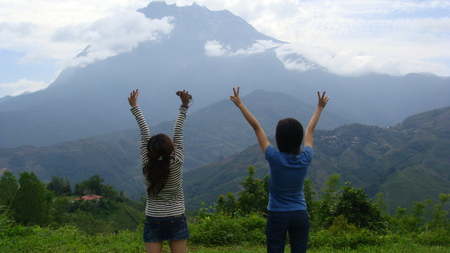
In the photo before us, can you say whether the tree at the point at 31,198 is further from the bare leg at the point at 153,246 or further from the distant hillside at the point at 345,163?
the distant hillside at the point at 345,163

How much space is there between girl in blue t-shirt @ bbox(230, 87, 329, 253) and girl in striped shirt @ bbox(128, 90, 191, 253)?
0.87 meters

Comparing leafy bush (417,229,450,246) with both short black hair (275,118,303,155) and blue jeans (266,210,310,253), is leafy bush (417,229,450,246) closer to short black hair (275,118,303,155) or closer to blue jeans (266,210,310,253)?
blue jeans (266,210,310,253)

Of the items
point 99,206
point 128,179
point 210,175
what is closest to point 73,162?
point 128,179

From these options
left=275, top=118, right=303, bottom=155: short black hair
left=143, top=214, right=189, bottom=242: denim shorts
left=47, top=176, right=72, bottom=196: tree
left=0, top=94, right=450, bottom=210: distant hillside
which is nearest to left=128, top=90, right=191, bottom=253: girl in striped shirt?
left=143, top=214, right=189, bottom=242: denim shorts

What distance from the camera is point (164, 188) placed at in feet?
11.6

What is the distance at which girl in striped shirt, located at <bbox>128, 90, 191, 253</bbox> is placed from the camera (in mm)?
3447

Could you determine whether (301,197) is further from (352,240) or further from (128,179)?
(128,179)

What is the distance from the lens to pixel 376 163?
124 meters

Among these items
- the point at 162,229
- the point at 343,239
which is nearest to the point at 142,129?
the point at 162,229

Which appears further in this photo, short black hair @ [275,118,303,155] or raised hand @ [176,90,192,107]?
raised hand @ [176,90,192,107]

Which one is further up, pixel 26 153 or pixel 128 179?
pixel 26 153

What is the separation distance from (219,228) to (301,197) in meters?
3.79

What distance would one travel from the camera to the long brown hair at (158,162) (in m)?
3.43

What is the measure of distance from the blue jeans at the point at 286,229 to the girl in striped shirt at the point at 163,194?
0.86 metres
